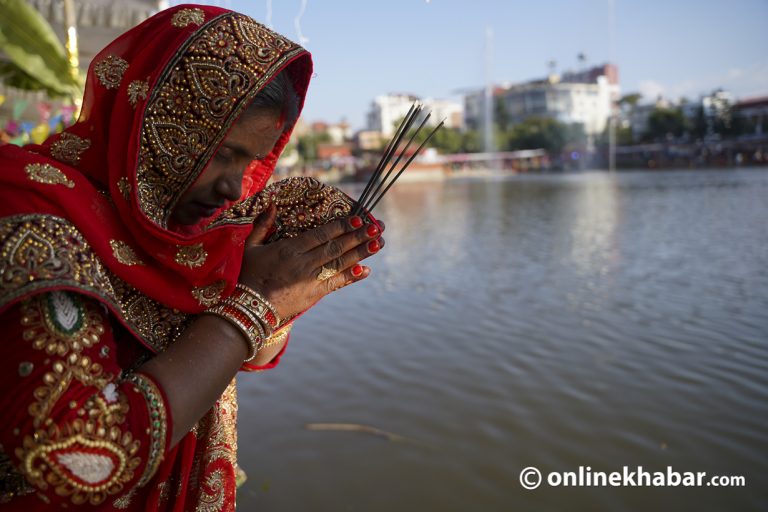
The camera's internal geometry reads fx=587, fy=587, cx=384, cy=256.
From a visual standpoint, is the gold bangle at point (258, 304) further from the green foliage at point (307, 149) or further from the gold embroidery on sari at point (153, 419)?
the green foliage at point (307, 149)

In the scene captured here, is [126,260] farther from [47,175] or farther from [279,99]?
[279,99]

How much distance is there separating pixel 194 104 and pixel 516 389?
381 centimetres

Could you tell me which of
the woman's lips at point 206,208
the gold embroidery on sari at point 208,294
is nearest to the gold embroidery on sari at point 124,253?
the gold embroidery on sari at point 208,294

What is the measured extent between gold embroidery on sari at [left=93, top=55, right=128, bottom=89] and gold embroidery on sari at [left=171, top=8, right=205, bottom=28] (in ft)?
0.48

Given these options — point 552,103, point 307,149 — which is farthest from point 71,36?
point 552,103

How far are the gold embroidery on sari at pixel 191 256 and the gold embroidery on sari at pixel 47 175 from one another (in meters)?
0.23

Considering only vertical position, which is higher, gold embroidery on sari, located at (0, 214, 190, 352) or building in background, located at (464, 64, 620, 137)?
building in background, located at (464, 64, 620, 137)

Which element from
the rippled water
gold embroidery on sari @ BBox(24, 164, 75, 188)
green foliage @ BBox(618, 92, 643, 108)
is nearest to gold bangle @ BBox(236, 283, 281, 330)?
gold embroidery on sari @ BBox(24, 164, 75, 188)

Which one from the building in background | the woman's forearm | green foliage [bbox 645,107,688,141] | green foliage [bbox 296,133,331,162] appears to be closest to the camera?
the woman's forearm

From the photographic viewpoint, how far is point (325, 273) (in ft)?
4.03

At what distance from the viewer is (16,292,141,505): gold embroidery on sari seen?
89cm

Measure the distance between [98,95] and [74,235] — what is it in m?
0.42

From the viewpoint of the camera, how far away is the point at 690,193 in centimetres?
2206

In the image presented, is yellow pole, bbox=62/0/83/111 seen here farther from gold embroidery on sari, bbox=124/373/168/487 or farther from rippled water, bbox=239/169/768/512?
gold embroidery on sari, bbox=124/373/168/487
